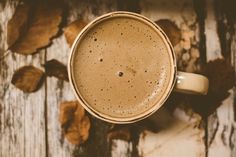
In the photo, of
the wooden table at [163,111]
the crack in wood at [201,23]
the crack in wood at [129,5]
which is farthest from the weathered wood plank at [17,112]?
the crack in wood at [201,23]

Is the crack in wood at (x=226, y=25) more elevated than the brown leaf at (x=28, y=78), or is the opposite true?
the crack in wood at (x=226, y=25)

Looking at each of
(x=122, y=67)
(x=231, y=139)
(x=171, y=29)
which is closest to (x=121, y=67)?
(x=122, y=67)

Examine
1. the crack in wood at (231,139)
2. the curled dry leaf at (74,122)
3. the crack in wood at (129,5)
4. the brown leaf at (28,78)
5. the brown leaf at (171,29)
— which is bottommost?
the crack in wood at (231,139)

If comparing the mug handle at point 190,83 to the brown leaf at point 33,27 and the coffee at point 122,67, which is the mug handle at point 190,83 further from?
the brown leaf at point 33,27

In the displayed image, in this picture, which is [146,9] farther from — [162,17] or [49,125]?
[49,125]

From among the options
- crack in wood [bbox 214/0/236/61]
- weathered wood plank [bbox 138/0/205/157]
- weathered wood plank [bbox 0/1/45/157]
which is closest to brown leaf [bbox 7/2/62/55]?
weathered wood plank [bbox 0/1/45/157]

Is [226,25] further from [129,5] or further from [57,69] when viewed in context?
[57,69]

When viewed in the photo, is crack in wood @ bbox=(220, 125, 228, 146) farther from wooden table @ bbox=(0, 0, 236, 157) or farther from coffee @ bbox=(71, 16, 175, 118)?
coffee @ bbox=(71, 16, 175, 118)
